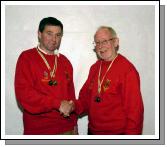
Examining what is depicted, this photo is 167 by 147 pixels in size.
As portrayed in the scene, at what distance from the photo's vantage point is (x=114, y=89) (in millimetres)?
2646

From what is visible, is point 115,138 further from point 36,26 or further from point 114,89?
point 36,26

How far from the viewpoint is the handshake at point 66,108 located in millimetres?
2672

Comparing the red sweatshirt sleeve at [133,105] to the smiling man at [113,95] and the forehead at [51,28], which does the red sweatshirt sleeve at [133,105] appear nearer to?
the smiling man at [113,95]

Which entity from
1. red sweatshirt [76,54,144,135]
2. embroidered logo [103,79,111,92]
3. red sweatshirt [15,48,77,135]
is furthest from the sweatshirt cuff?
embroidered logo [103,79,111,92]

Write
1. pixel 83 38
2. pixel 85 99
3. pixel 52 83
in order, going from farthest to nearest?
pixel 83 38 → pixel 85 99 → pixel 52 83

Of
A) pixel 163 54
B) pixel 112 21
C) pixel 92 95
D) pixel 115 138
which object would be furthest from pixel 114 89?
pixel 112 21

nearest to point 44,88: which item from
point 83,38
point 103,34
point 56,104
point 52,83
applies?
point 52,83

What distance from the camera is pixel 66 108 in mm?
2717

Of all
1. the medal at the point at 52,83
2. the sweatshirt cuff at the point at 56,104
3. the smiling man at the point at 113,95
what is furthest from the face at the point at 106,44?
the sweatshirt cuff at the point at 56,104

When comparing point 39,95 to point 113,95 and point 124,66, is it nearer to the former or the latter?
point 113,95

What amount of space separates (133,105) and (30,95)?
1024mm

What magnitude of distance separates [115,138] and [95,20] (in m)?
1.62

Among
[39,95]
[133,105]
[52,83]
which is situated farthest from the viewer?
[52,83]

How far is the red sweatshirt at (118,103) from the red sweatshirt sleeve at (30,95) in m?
0.45
